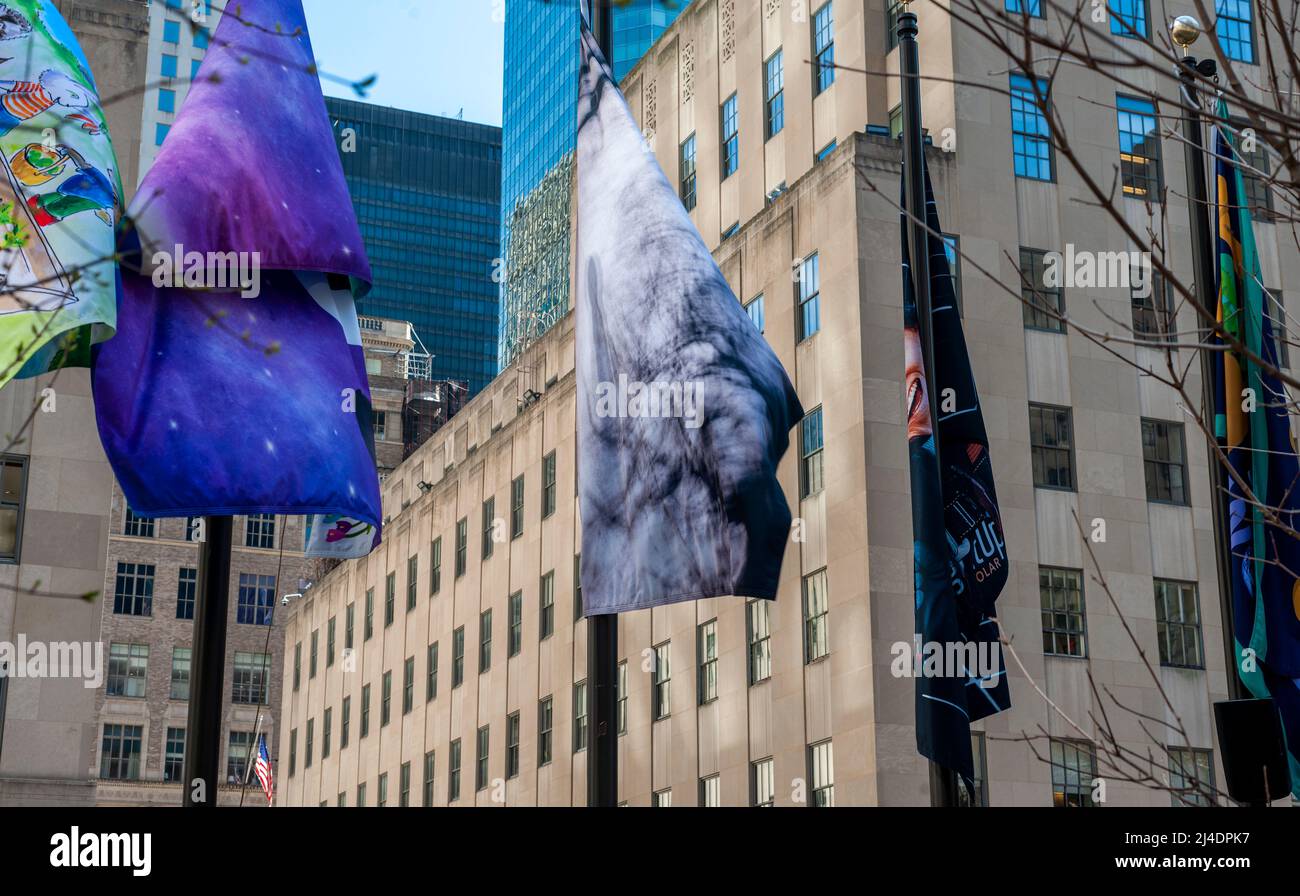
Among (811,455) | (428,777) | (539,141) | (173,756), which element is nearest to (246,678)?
(173,756)

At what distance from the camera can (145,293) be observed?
12875 mm

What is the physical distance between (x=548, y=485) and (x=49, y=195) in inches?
1654

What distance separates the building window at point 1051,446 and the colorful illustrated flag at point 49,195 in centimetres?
2924

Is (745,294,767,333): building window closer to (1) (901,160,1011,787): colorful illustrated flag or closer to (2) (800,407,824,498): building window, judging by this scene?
(2) (800,407,824,498): building window

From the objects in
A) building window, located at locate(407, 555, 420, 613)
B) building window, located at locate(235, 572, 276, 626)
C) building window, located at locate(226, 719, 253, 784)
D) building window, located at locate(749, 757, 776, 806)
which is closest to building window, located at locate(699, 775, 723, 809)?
building window, located at locate(749, 757, 776, 806)

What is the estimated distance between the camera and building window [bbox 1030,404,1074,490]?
39312 millimetres

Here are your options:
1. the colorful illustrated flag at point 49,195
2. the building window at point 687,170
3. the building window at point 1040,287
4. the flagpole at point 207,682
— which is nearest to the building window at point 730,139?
the building window at point 687,170

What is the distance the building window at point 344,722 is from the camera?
2758 inches

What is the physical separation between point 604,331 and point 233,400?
296 cm

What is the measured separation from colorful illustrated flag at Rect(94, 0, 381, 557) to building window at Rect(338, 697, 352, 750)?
5814cm
